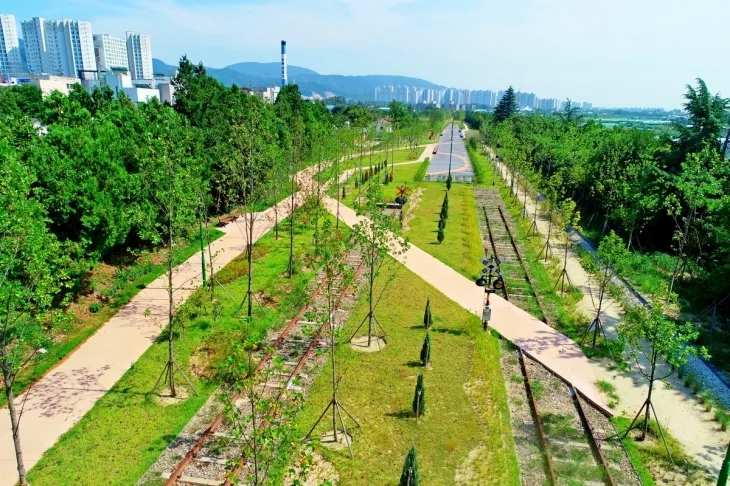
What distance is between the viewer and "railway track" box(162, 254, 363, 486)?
905 cm

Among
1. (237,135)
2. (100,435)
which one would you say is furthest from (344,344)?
(237,135)

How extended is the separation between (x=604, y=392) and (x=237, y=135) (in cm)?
1637

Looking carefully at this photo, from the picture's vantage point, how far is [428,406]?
47.4ft

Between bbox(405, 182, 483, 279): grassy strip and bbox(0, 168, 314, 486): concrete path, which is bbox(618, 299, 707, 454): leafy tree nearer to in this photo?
bbox(405, 182, 483, 279): grassy strip

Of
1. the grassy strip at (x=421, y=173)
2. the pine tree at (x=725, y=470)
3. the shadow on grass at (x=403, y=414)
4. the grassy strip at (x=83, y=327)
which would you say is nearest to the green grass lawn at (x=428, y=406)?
the shadow on grass at (x=403, y=414)

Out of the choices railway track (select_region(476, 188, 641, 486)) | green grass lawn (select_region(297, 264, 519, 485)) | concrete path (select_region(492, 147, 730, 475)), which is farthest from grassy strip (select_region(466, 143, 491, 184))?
railway track (select_region(476, 188, 641, 486))

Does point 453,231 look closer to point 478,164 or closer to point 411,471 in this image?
point 411,471

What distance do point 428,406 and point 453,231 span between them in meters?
20.6

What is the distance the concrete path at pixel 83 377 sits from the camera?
12553 mm

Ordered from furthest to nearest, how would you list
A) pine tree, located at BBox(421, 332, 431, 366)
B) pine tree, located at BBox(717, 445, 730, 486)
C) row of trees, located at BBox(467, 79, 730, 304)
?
row of trees, located at BBox(467, 79, 730, 304) → pine tree, located at BBox(421, 332, 431, 366) → pine tree, located at BBox(717, 445, 730, 486)

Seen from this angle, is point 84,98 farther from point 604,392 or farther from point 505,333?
point 604,392

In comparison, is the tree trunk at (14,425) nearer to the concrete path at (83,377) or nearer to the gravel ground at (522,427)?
the concrete path at (83,377)

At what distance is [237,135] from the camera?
20.6 meters

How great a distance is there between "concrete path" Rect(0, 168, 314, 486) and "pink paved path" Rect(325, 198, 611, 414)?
10587 mm
